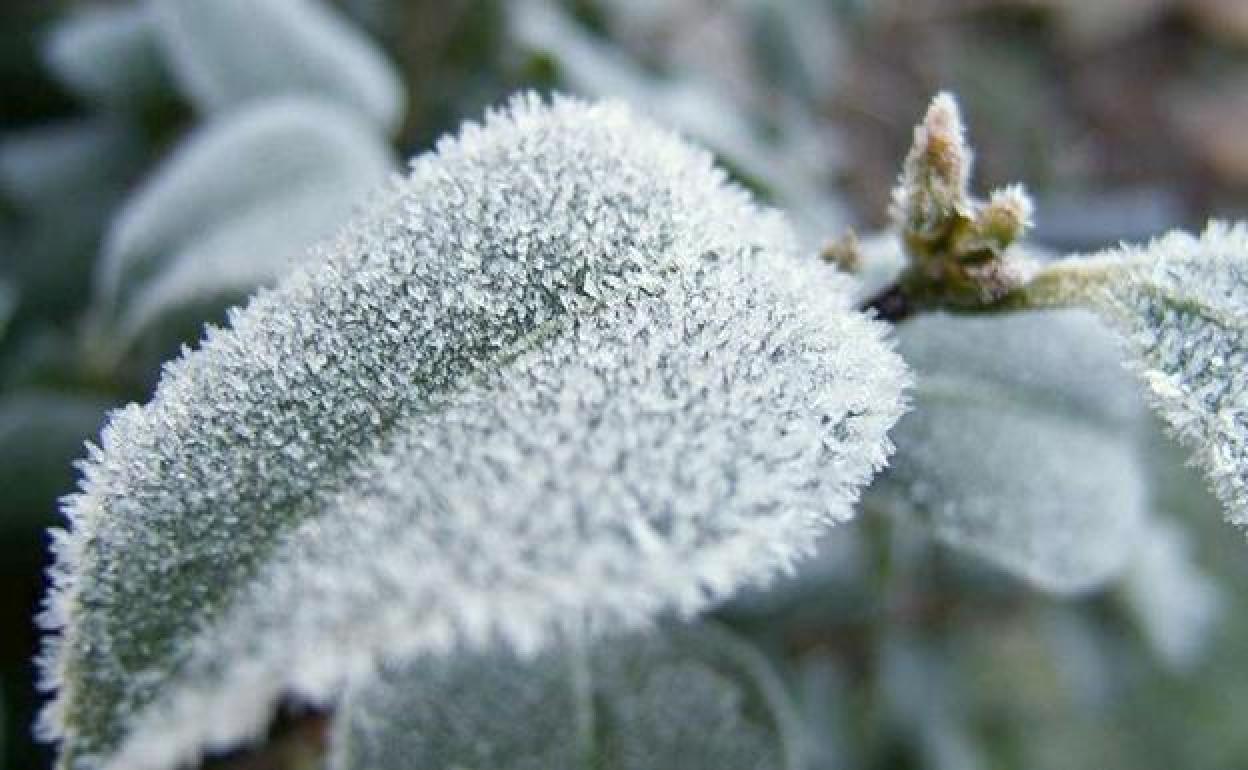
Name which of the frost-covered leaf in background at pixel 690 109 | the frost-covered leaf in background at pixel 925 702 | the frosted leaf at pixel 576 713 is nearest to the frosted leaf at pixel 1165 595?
the frost-covered leaf in background at pixel 925 702

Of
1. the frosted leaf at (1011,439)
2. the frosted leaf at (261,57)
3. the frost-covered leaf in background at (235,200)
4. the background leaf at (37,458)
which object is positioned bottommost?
the frosted leaf at (1011,439)

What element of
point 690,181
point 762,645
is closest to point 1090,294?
point 690,181

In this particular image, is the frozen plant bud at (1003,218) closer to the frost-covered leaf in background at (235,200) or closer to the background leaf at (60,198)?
the frost-covered leaf in background at (235,200)

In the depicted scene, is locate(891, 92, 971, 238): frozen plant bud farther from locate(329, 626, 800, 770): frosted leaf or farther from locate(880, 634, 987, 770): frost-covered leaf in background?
locate(880, 634, 987, 770): frost-covered leaf in background

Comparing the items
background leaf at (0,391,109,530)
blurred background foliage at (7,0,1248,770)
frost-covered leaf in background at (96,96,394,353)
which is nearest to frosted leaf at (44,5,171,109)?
blurred background foliage at (7,0,1248,770)

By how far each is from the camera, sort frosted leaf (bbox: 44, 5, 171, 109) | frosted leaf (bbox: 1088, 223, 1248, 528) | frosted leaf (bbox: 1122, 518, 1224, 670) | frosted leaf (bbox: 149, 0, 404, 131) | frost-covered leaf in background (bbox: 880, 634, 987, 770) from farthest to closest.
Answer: frost-covered leaf in background (bbox: 880, 634, 987, 770), frosted leaf (bbox: 1122, 518, 1224, 670), frosted leaf (bbox: 44, 5, 171, 109), frosted leaf (bbox: 149, 0, 404, 131), frosted leaf (bbox: 1088, 223, 1248, 528)

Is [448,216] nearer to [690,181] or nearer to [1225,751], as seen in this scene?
[690,181]

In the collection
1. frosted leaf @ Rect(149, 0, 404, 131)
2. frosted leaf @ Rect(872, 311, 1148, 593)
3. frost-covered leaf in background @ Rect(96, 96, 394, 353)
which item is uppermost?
frosted leaf @ Rect(149, 0, 404, 131)

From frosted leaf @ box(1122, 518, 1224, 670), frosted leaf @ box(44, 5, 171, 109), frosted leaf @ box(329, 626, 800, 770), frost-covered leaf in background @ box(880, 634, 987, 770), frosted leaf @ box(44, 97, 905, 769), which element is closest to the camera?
frosted leaf @ box(44, 97, 905, 769)
